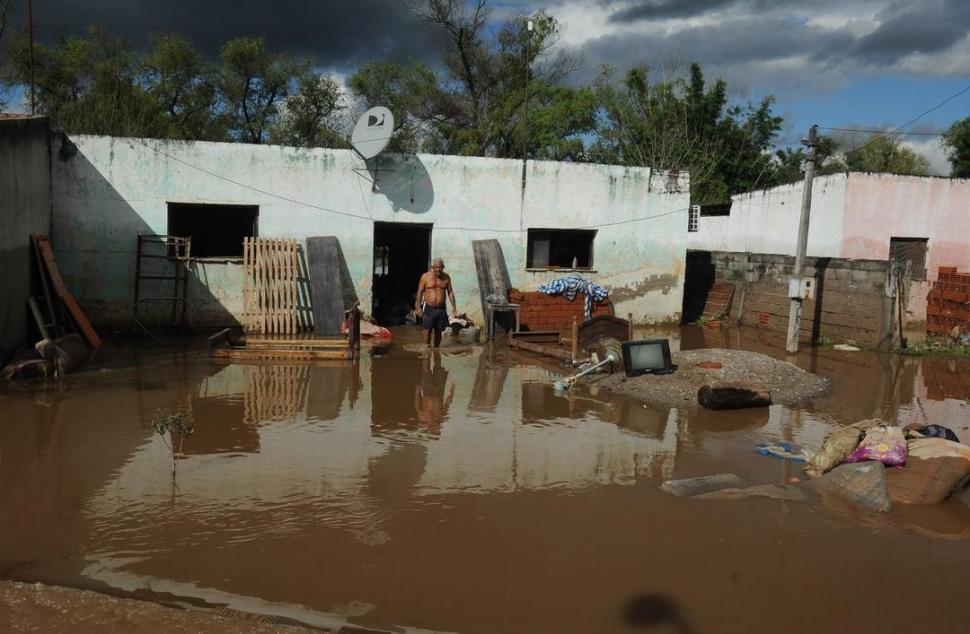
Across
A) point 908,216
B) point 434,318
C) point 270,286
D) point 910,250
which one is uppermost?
point 908,216

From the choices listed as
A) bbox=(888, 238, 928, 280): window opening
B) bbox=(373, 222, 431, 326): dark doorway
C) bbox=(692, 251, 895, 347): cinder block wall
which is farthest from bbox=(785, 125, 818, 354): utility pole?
bbox=(373, 222, 431, 326): dark doorway

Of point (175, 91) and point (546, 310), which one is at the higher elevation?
point (175, 91)

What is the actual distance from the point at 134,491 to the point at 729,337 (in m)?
12.3

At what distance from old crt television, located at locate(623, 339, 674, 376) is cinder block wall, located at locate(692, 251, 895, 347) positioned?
5.82m

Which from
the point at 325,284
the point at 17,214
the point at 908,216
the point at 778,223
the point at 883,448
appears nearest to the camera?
the point at 883,448

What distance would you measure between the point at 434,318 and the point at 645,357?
3.76 m

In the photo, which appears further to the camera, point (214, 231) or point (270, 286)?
point (214, 231)

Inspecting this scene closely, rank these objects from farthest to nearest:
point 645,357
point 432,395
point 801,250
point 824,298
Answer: point 824,298
point 801,250
point 645,357
point 432,395

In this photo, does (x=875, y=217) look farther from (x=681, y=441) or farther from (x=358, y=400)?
(x=358, y=400)

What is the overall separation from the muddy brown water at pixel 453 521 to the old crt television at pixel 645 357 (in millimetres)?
974

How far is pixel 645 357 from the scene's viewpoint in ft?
31.1

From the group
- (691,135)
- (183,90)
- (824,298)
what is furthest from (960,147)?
(183,90)

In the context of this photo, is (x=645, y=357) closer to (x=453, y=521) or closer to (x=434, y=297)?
(x=434, y=297)

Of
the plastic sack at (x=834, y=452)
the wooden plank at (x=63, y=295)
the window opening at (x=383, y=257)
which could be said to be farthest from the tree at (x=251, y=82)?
the plastic sack at (x=834, y=452)
